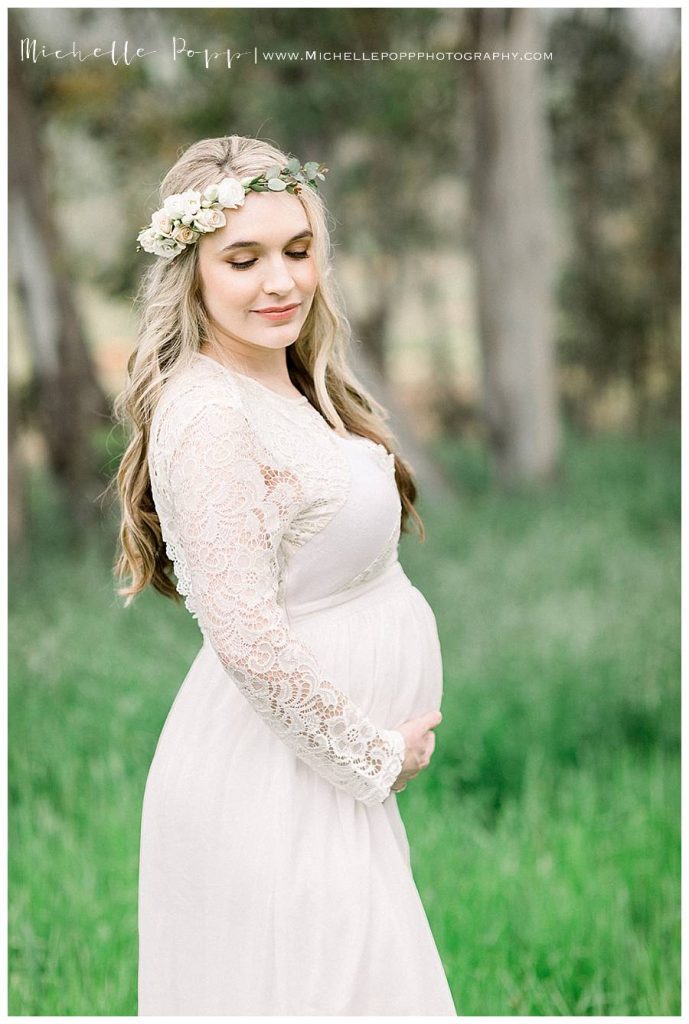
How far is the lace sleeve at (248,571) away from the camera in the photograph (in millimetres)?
1659

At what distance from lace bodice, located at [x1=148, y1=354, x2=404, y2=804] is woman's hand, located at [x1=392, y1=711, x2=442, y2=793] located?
1.3 inches

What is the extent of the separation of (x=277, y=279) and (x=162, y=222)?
A: 0.73 ft

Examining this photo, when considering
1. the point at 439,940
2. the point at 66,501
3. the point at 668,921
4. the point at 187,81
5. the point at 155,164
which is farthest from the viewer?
the point at 155,164

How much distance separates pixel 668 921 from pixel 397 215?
11.3 metres

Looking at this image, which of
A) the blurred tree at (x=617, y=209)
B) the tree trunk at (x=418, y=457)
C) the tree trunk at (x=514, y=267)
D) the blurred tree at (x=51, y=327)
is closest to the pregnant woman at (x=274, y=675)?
the blurred tree at (x=51, y=327)

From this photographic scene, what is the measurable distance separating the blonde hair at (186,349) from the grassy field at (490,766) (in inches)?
59.6

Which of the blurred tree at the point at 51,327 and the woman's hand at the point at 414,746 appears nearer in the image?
the woman's hand at the point at 414,746

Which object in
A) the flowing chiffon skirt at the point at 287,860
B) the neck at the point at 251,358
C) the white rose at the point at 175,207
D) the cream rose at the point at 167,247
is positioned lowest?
the flowing chiffon skirt at the point at 287,860

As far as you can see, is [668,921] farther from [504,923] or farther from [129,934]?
[129,934]

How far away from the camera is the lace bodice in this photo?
1.66m

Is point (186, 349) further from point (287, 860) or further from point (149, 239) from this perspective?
point (287, 860)

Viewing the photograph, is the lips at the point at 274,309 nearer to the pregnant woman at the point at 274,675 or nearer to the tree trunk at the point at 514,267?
the pregnant woman at the point at 274,675

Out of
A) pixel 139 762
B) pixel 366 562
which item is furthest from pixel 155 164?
pixel 366 562

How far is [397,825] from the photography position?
2000 millimetres
